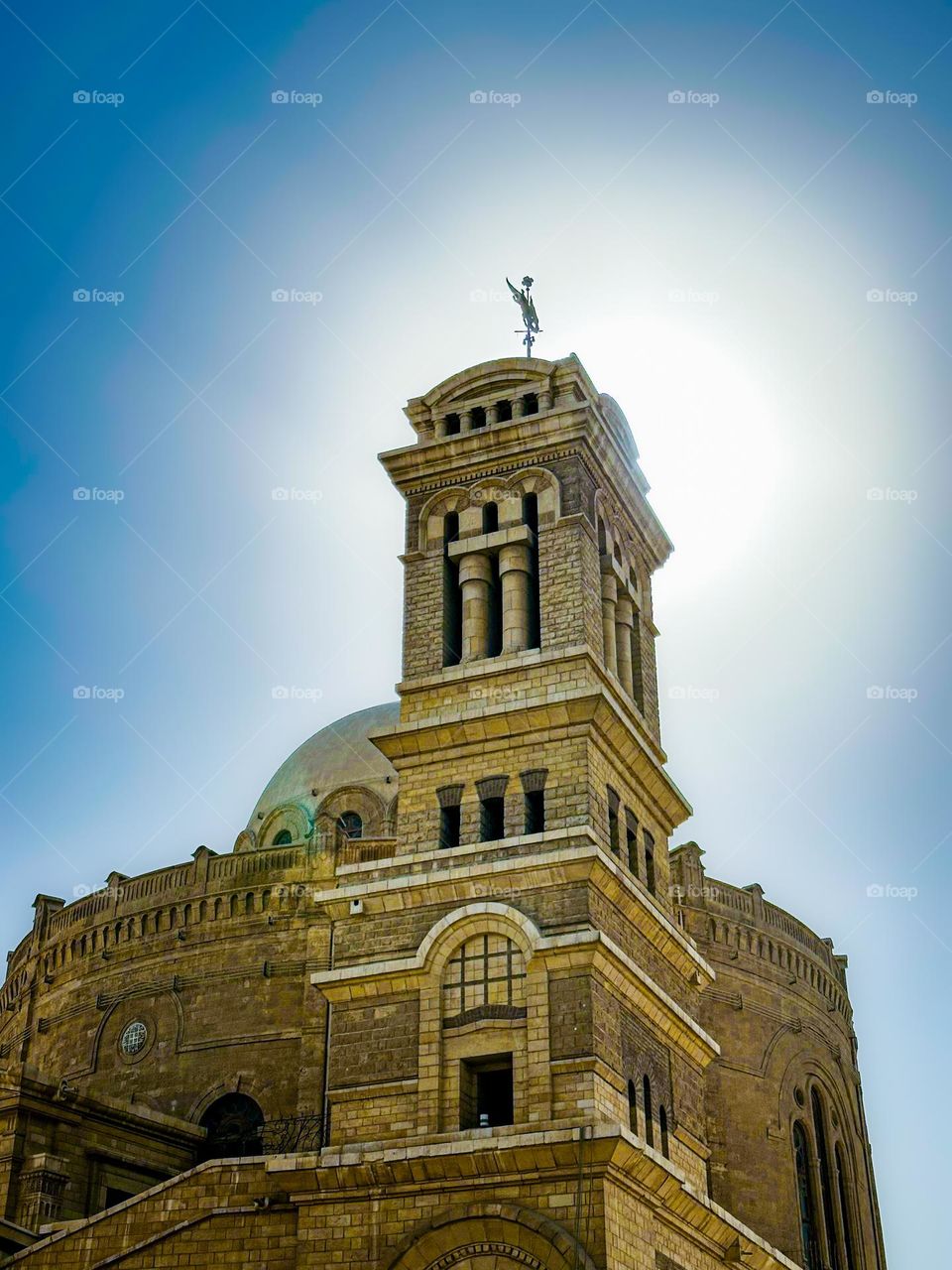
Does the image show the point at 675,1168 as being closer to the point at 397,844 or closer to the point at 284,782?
the point at 397,844

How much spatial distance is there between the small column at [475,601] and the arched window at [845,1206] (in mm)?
21071

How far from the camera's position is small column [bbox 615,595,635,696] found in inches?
1141

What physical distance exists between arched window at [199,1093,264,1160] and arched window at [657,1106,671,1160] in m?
12.8

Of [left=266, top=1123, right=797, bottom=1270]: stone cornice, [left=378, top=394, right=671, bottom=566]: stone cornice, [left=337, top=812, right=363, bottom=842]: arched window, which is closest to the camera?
[left=266, top=1123, right=797, bottom=1270]: stone cornice

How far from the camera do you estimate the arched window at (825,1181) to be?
38.0m

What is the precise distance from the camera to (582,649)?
25.8 m

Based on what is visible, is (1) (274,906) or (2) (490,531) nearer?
(2) (490,531)

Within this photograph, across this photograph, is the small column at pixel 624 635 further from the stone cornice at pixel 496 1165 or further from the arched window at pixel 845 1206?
the arched window at pixel 845 1206

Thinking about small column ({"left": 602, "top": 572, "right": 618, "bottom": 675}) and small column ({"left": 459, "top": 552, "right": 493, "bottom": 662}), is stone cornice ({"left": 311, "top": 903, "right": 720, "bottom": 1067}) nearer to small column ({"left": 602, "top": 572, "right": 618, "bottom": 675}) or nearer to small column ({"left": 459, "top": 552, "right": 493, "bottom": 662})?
small column ({"left": 459, "top": 552, "right": 493, "bottom": 662})

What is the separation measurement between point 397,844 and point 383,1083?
402 centimetres

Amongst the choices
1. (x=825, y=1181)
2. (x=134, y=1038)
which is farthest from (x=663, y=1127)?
(x=134, y=1038)

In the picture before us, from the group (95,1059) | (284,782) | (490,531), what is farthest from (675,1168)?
(284,782)

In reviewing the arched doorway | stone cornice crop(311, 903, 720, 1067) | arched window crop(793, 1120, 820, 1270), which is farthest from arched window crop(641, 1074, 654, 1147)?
arched window crop(793, 1120, 820, 1270)

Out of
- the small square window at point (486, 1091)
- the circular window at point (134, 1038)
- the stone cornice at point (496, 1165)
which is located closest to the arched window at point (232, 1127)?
the circular window at point (134, 1038)
